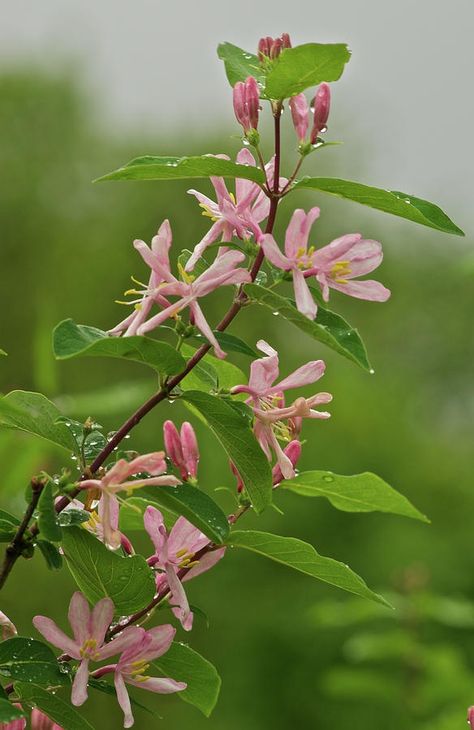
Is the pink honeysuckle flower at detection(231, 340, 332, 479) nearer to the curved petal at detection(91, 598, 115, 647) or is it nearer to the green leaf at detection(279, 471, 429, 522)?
the green leaf at detection(279, 471, 429, 522)

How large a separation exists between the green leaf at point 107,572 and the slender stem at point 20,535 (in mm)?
45

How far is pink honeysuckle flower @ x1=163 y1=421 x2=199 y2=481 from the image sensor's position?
4.85 feet

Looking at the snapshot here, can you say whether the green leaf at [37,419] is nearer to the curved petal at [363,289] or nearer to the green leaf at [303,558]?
the green leaf at [303,558]

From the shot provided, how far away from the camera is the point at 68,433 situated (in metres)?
1.27

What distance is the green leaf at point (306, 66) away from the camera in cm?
121

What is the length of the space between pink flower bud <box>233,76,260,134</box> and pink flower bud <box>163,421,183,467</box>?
0.38 m

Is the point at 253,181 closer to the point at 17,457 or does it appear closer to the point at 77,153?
the point at 17,457

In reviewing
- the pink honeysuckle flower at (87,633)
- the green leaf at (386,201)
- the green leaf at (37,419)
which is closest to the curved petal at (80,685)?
the pink honeysuckle flower at (87,633)

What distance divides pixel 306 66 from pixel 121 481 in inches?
18.4

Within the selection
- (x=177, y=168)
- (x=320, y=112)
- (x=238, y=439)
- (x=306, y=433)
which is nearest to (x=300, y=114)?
(x=320, y=112)

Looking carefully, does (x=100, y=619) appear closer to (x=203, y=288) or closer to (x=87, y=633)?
(x=87, y=633)

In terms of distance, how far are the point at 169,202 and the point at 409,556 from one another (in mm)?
12712

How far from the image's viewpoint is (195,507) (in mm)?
1215

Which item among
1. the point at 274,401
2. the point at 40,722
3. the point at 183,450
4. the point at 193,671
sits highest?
the point at 274,401
